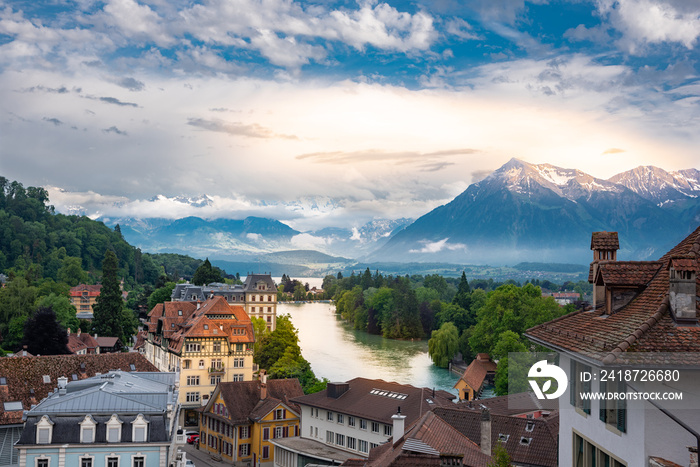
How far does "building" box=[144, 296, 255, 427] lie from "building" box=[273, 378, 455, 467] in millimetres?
15694

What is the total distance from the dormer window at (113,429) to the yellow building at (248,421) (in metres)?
18.2

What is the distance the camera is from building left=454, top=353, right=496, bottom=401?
62.8m

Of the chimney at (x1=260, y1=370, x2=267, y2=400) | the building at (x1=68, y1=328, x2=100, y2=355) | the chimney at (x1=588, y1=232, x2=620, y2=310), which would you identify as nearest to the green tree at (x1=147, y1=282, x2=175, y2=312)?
the building at (x1=68, y1=328, x2=100, y2=355)

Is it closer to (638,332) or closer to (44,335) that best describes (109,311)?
(44,335)

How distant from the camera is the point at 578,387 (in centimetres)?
1117

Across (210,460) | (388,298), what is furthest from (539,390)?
(388,298)

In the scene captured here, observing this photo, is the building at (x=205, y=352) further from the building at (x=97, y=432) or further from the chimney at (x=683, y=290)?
the chimney at (x=683, y=290)

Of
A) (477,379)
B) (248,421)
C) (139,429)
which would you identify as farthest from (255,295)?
(139,429)

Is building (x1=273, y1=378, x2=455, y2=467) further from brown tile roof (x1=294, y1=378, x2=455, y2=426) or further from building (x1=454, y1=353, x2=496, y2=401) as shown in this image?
building (x1=454, y1=353, x2=496, y2=401)

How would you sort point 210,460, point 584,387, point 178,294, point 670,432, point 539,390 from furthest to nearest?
1. point 178,294
2. point 210,460
3. point 539,390
4. point 584,387
5. point 670,432

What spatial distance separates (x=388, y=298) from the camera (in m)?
134

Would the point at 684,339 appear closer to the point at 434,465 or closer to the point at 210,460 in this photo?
the point at 434,465

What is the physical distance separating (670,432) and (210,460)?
42.8 m

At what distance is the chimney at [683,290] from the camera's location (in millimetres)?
9336
